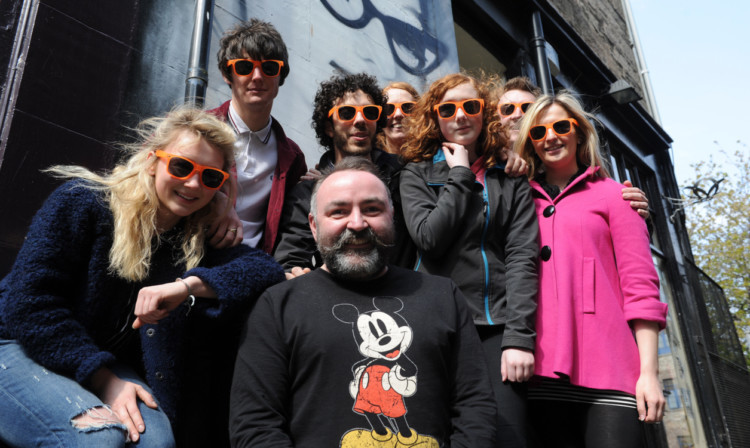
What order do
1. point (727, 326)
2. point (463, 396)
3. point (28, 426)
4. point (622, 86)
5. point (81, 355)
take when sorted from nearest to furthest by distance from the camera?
1. point (28, 426)
2. point (81, 355)
3. point (463, 396)
4. point (622, 86)
5. point (727, 326)

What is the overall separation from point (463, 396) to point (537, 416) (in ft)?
2.14

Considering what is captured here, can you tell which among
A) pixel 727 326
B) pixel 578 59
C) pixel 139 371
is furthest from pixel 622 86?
pixel 139 371

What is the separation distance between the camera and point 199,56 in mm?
3600

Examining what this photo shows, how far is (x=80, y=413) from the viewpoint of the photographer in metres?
1.73

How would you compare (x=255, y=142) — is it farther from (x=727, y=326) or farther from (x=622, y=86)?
(x=727, y=326)

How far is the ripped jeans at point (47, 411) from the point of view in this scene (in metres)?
1.70

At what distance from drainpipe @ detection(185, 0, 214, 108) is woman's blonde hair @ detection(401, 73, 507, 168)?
1.42m

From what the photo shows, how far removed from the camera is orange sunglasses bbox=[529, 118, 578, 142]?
2.79 m

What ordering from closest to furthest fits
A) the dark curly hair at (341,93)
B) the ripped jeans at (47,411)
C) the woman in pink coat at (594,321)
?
the ripped jeans at (47,411) < the woman in pink coat at (594,321) < the dark curly hair at (341,93)

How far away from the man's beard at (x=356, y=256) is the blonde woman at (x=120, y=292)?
0.93ft

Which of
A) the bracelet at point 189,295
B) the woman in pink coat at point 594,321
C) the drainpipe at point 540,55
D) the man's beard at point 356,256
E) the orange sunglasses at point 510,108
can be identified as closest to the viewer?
the bracelet at point 189,295

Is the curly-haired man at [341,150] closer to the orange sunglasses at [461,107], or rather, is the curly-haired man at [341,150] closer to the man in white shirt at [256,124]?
the man in white shirt at [256,124]

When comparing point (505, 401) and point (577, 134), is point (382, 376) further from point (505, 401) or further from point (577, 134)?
point (577, 134)

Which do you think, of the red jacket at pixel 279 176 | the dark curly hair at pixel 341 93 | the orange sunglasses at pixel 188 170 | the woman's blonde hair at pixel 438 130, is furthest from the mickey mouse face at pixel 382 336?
the dark curly hair at pixel 341 93
